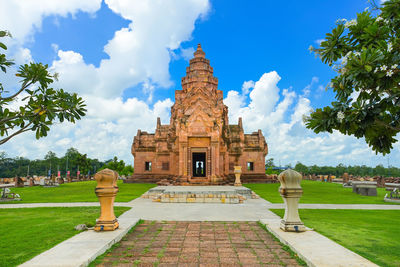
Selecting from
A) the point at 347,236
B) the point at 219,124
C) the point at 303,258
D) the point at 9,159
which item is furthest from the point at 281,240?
the point at 9,159

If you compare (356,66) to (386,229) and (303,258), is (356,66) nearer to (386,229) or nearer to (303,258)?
(303,258)

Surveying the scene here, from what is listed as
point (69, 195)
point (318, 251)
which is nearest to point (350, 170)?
point (69, 195)

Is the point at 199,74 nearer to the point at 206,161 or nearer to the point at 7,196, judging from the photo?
the point at 206,161

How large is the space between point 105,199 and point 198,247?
2800 millimetres

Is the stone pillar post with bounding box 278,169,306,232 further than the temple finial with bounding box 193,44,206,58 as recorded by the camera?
No

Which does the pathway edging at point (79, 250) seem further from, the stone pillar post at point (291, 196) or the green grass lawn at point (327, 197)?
the green grass lawn at point (327, 197)

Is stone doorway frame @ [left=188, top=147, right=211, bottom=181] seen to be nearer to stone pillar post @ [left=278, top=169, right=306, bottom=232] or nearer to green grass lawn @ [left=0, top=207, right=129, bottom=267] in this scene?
green grass lawn @ [left=0, top=207, right=129, bottom=267]

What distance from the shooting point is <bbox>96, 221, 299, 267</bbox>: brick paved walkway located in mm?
5098

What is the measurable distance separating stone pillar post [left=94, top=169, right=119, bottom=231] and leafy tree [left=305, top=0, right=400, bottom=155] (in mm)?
5166

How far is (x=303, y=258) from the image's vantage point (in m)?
5.12

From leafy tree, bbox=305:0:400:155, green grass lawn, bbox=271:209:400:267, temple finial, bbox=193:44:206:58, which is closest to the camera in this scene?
leafy tree, bbox=305:0:400:155

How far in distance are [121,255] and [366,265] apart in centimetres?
452

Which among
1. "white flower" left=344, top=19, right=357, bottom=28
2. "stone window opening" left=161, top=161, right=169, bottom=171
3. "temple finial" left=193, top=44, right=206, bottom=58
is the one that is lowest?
"stone window opening" left=161, top=161, right=169, bottom=171

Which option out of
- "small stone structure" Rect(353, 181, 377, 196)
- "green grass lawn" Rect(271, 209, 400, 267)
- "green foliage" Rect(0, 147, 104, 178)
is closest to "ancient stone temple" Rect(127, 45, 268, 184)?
"small stone structure" Rect(353, 181, 377, 196)
